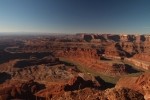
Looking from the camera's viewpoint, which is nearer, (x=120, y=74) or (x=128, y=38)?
(x=120, y=74)

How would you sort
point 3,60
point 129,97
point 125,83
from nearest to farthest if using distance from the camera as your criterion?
point 129,97, point 125,83, point 3,60

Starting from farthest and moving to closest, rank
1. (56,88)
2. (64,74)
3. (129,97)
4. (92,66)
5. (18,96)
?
(92,66) → (64,74) → (56,88) → (18,96) → (129,97)

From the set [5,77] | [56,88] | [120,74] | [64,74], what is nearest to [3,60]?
[5,77]

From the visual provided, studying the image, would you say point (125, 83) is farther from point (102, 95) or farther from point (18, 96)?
point (18, 96)

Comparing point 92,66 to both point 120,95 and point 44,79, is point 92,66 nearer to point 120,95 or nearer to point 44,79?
point 44,79

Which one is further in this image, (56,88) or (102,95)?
(56,88)

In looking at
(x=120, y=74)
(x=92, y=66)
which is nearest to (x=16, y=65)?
(x=92, y=66)

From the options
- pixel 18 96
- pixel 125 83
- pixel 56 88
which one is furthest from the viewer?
pixel 125 83

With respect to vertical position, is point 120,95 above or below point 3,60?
above

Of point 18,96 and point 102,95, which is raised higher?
point 102,95
